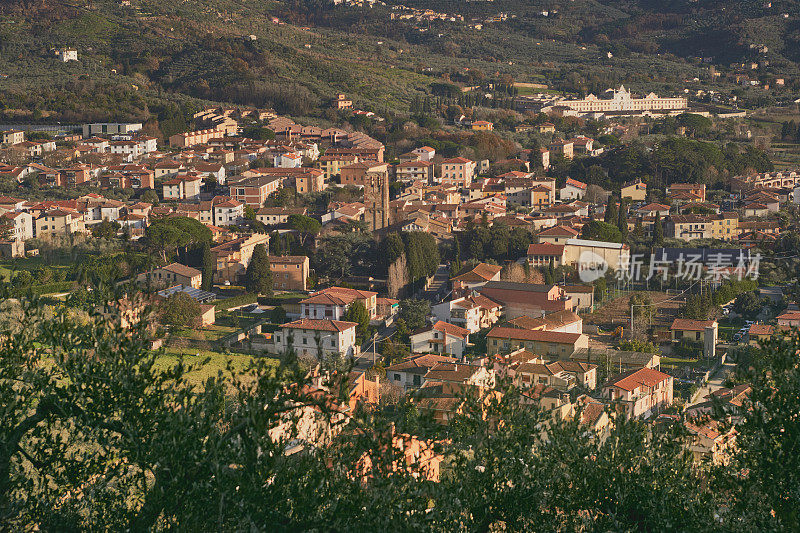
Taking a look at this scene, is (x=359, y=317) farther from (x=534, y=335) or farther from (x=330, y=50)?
(x=330, y=50)

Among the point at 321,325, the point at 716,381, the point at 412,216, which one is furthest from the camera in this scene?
the point at 412,216

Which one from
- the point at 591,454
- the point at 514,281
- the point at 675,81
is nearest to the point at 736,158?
the point at 514,281

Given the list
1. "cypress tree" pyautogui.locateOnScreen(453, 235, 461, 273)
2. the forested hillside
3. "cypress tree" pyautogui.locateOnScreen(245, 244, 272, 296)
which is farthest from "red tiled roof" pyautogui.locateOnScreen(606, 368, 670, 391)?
the forested hillside

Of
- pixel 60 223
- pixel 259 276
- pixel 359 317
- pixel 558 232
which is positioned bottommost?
pixel 359 317

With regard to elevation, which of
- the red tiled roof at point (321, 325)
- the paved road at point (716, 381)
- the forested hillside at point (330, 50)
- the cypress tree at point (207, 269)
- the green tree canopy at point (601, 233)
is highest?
the forested hillside at point (330, 50)

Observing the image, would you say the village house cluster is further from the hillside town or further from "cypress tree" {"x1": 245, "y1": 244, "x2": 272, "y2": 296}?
"cypress tree" {"x1": 245, "y1": 244, "x2": 272, "y2": 296}

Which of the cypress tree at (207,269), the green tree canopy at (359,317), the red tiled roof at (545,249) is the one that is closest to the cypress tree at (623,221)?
the red tiled roof at (545,249)

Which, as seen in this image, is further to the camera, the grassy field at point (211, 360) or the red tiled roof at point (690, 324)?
the red tiled roof at point (690, 324)

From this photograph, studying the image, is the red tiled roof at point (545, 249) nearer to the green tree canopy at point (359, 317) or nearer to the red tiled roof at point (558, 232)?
the red tiled roof at point (558, 232)

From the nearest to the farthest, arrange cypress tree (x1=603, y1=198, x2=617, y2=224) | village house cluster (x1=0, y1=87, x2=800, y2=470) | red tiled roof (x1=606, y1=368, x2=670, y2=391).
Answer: red tiled roof (x1=606, y1=368, x2=670, y2=391) → village house cluster (x1=0, y1=87, x2=800, y2=470) → cypress tree (x1=603, y1=198, x2=617, y2=224)

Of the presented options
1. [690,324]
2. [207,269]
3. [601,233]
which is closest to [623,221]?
[601,233]

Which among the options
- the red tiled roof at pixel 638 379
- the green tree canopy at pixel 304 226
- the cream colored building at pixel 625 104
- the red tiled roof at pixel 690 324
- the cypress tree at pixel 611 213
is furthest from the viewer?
the cream colored building at pixel 625 104
